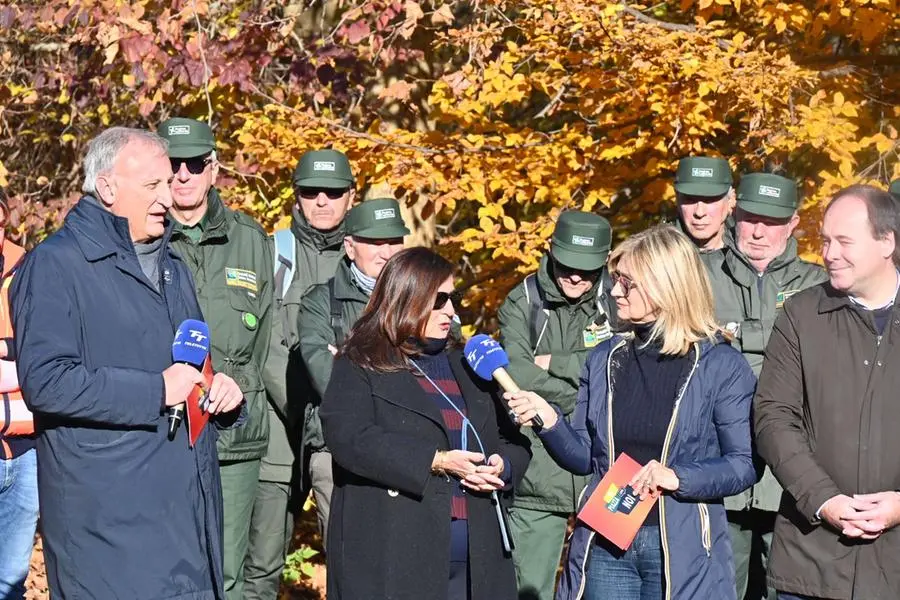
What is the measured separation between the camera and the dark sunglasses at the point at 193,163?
6449mm

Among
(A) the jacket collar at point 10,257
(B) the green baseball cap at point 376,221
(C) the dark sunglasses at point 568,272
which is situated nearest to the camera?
(A) the jacket collar at point 10,257

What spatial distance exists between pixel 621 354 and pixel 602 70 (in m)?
3.14

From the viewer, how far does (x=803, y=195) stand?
7910 mm

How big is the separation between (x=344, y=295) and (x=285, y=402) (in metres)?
0.68

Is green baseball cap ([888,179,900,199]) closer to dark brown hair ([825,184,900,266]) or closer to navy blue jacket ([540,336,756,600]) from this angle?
dark brown hair ([825,184,900,266])

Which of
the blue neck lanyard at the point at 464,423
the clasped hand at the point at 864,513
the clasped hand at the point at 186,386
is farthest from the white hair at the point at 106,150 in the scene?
the clasped hand at the point at 864,513

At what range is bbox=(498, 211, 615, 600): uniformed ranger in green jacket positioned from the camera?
21.3 feet

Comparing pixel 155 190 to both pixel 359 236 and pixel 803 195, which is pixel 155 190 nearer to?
pixel 359 236

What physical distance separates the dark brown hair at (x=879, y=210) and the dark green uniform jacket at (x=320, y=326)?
2.38 m

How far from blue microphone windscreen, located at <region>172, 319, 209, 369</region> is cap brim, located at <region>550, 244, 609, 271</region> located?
2414 mm

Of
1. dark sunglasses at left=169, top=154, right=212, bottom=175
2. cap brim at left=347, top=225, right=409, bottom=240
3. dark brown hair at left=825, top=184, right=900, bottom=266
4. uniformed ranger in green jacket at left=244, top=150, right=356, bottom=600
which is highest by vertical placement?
dark brown hair at left=825, top=184, right=900, bottom=266

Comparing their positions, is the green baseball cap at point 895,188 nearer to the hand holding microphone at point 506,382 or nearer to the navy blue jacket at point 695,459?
the navy blue jacket at point 695,459

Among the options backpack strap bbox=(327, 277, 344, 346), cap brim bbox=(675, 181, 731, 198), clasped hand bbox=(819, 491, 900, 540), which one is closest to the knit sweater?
clasped hand bbox=(819, 491, 900, 540)

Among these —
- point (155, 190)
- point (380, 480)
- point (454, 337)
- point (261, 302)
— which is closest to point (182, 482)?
point (380, 480)
